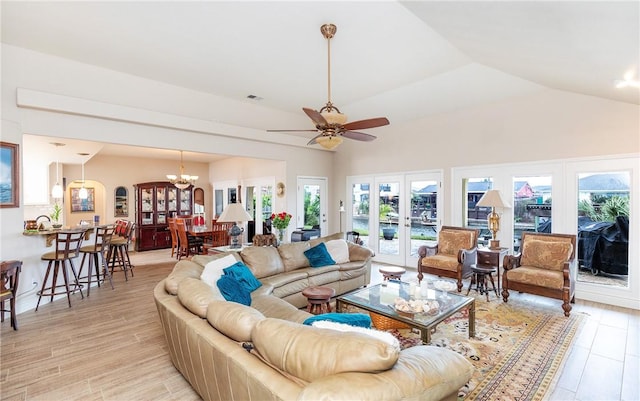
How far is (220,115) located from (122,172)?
5.24 m

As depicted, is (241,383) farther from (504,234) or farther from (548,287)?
(504,234)

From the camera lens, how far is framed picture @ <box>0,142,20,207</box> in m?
3.73

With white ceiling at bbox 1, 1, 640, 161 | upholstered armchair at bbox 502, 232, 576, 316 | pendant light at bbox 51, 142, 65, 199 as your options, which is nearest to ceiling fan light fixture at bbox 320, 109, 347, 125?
white ceiling at bbox 1, 1, 640, 161

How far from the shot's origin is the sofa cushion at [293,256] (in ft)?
14.2

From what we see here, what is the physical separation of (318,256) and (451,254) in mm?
2448

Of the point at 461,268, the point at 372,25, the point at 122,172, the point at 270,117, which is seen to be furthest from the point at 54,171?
the point at 461,268

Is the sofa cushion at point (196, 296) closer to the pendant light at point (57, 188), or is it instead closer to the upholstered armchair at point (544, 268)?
the upholstered armchair at point (544, 268)

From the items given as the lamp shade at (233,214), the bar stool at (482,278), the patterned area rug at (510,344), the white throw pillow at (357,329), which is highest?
the lamp shade at (233,214)

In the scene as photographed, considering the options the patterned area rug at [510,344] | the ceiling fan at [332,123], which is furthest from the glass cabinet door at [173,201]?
the patterned area rug at [510,344]

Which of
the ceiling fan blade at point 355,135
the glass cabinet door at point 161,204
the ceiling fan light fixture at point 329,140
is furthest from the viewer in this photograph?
the glass cabinet door at point 161,204

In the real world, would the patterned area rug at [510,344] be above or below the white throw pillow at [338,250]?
below

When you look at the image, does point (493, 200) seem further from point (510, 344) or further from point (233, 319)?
point (233, 319)

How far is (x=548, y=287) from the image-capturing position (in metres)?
3.89

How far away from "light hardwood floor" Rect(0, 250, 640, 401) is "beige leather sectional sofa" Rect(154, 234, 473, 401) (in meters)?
0.53
